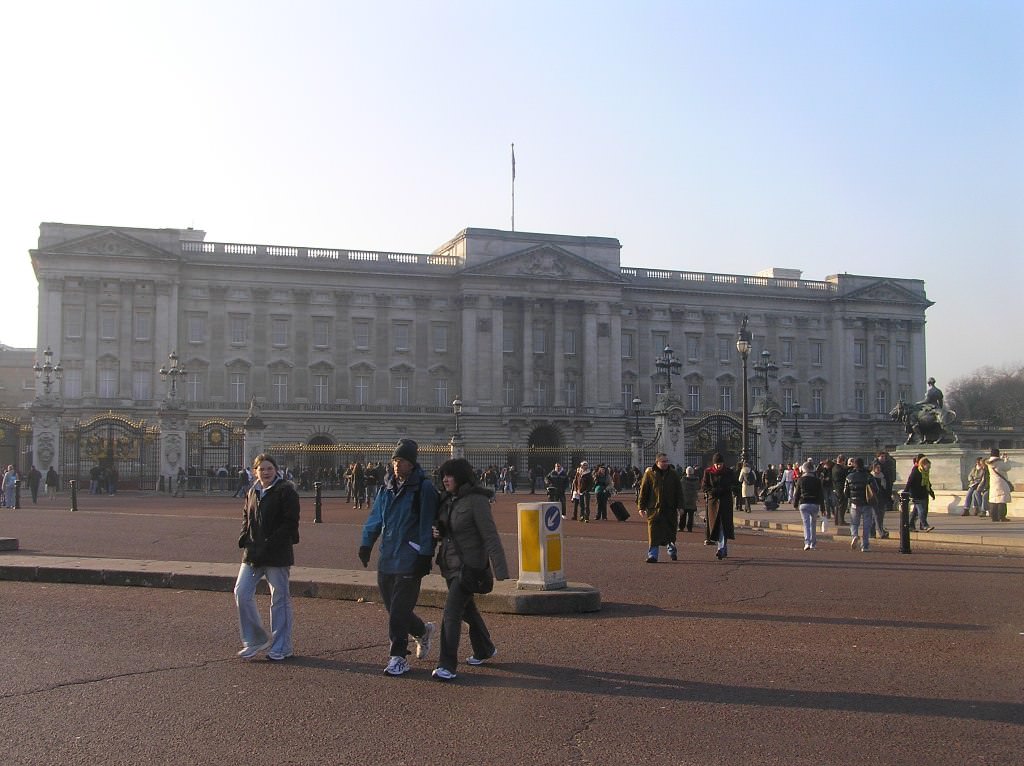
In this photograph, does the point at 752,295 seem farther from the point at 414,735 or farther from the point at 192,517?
the point at 414,735

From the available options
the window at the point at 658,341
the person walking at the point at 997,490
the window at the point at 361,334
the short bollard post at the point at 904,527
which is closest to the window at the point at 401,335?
the window at the point at 361,334

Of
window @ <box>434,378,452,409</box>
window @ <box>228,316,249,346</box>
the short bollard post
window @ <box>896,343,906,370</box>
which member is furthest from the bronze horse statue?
window @ <box>896,343,906,370</box>

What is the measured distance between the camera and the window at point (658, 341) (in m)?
84.5

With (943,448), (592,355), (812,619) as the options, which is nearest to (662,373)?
(592,355)

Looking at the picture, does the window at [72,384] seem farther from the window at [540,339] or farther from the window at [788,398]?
the window at [788,398]

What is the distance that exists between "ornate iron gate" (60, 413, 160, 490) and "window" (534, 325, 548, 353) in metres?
36.4

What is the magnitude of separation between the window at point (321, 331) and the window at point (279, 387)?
10.7 feet

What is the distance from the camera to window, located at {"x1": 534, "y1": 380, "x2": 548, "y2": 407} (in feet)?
262

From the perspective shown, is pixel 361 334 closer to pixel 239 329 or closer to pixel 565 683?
pixel 239 329

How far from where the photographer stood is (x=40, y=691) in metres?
8.09

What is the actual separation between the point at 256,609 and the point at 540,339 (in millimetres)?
71584

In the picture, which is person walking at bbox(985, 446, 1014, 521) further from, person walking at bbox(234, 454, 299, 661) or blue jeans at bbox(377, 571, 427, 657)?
person walking at bbox(234, 454, 299, 661)

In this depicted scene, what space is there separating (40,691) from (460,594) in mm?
3124

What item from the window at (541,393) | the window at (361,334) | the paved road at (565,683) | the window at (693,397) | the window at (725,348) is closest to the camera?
the paved road at (565,683)
